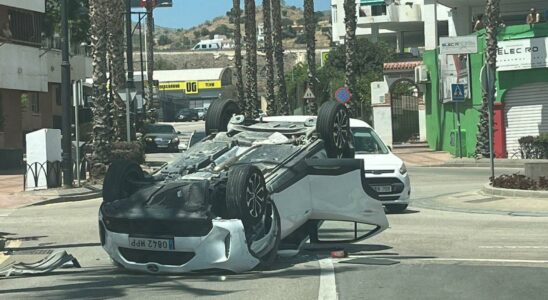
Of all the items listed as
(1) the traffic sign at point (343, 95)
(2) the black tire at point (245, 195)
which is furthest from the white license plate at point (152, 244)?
(1) the traffic sign at point (343, 95)

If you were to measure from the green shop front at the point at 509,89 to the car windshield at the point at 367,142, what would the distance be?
453 inches

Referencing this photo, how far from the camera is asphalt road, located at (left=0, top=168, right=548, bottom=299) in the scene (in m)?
7.74

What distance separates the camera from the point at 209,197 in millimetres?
8336

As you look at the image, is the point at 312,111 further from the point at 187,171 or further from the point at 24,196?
the point at 187,171

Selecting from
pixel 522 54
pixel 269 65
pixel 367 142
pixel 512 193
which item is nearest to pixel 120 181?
pixel 367 142

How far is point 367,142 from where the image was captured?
630 inches

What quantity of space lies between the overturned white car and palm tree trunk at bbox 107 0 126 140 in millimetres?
19322

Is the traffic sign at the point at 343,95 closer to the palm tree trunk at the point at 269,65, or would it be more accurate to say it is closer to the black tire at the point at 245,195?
the palm tree trunk at the point at 269,65

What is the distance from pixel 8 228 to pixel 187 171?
21.1 ft

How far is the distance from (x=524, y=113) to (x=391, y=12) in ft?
121

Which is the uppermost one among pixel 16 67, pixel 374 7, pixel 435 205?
pixel 374 7

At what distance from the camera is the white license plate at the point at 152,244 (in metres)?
8.25

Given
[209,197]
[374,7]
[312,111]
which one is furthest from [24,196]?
[374,7]

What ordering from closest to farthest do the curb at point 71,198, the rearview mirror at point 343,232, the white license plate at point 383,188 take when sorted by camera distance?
1. the rearview mirror at point 343,232
2. the white license plate at point 383,188
3. the curb at point 71,198
